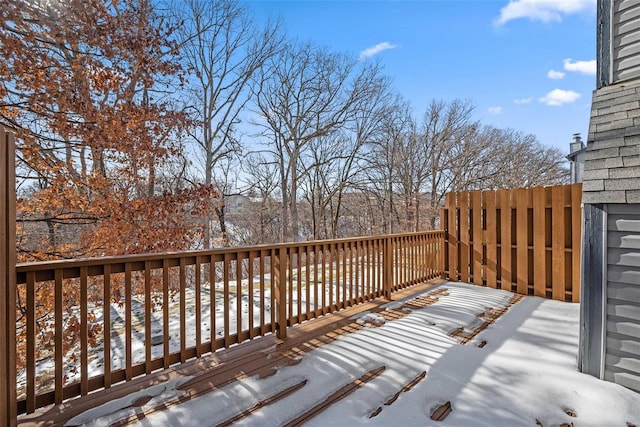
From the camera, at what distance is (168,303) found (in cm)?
269

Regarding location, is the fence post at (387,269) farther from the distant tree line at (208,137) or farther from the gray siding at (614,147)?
the distant tree line at (208,137)

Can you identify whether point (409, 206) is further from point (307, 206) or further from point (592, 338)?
point (592, 338)

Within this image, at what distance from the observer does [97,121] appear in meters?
5.18

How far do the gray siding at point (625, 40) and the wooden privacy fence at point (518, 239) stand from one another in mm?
2496

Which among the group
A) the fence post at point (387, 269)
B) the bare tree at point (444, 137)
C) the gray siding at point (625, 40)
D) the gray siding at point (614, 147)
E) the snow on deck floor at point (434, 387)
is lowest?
the snow on deck floor at point (434, 387)

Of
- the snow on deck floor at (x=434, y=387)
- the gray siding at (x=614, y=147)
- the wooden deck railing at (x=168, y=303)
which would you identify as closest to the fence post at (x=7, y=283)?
the wooden deck railing at (x=168, y=303)

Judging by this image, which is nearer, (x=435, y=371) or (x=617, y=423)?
(x=617, y=423)

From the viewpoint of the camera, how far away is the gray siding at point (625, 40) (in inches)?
88.7

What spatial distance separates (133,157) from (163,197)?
1.03m

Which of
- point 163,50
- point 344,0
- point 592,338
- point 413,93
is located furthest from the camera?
point 413,93

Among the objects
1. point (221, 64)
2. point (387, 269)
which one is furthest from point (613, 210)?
point (221, 64)

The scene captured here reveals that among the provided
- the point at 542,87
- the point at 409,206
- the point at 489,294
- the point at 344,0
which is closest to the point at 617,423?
the point at 489,294

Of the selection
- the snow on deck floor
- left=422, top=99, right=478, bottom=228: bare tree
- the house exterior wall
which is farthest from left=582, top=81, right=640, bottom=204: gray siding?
left=422, top=99, right=478, bottom=228: bare tree

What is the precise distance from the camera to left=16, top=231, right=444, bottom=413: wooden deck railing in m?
1.93
